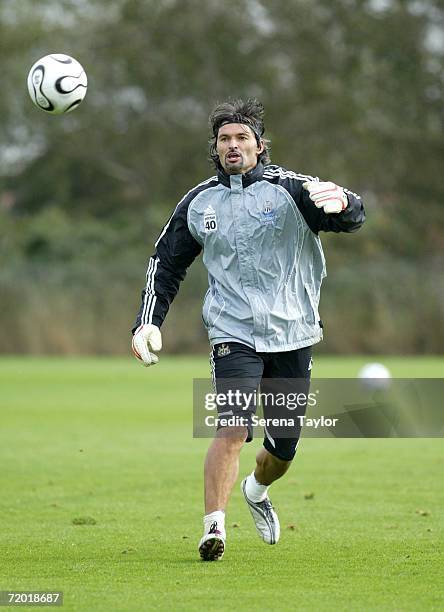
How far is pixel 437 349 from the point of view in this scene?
37500 millimetres

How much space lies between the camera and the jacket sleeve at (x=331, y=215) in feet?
24.2

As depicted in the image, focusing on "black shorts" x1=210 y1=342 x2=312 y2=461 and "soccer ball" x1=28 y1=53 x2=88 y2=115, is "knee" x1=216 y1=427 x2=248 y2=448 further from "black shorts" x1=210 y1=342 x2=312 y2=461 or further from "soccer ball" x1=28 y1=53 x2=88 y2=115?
"soccer ball" x1=28 y1=53 x2=88 y2=115

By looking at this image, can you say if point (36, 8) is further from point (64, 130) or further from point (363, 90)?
point (363, 90)

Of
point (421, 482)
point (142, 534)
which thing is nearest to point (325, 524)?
point (142, 534)

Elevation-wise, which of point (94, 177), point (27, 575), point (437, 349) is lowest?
point (27, 575)

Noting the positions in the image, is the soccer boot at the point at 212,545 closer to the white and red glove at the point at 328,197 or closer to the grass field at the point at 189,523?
the grass field at the point at 189,523

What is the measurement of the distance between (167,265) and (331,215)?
111 centimetres

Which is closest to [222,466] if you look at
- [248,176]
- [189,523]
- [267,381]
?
[267,381]

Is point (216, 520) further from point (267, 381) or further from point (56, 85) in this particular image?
point (56, 85)

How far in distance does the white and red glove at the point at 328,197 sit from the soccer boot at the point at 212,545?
1871 millimetres

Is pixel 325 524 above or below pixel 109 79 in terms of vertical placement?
below

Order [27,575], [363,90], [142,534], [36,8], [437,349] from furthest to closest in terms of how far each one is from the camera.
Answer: [36,8]
[363,90]
[437,349]
[142,534]
[27,575]

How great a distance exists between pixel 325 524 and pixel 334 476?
320 centimetres

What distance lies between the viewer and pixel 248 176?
7.63 metres
